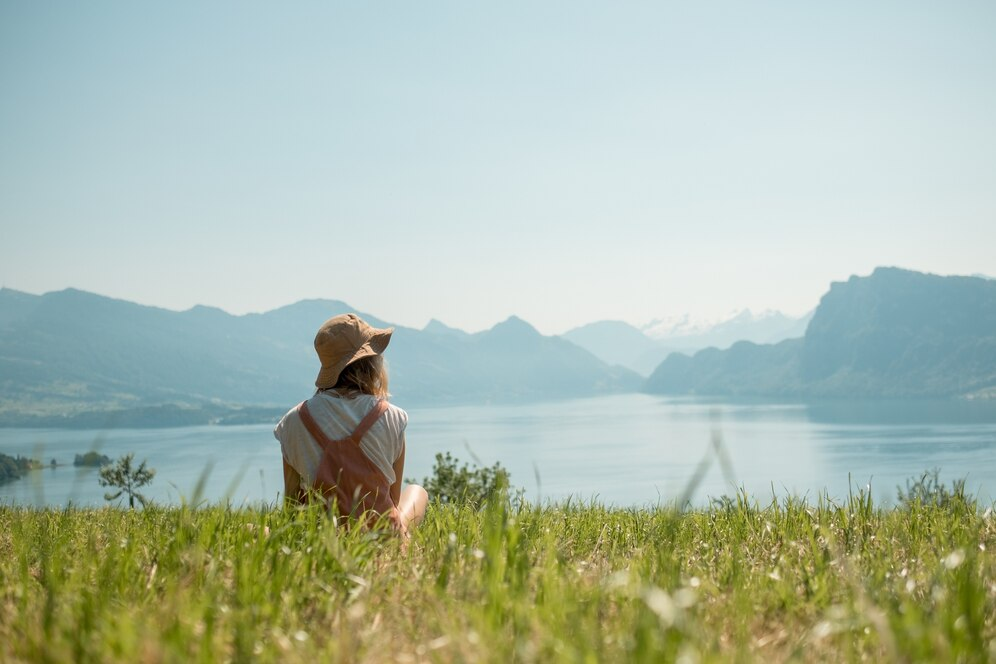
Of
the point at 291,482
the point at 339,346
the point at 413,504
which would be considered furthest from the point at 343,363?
the point at 413,504

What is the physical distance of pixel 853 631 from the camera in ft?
7.18

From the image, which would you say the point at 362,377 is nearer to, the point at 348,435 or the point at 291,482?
the point at 348,435

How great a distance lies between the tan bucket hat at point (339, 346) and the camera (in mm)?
4539

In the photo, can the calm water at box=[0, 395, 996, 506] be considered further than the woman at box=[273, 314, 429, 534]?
Yes

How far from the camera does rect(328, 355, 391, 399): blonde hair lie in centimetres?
457

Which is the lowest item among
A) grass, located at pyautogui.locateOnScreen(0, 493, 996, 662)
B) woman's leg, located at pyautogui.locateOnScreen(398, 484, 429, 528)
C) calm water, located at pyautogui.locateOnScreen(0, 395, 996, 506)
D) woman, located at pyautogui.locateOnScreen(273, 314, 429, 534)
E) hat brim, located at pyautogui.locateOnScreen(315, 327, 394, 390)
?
calm water, located at pyautogui.locateOnScreen(0, 395, 996, 506)

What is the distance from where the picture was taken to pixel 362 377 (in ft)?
15.0

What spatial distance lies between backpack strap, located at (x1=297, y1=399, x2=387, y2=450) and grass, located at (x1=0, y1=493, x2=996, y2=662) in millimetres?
618

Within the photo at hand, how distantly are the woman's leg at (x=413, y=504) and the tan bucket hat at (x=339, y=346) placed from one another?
825mm

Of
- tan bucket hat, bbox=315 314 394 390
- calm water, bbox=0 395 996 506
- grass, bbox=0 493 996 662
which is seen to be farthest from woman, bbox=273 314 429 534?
calm water, bbox=0 395 996 506

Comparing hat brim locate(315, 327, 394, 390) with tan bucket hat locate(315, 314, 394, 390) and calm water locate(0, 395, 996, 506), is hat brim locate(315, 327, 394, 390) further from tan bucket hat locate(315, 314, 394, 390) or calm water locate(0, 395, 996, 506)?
calm water locate(0, 395, 996, 506)

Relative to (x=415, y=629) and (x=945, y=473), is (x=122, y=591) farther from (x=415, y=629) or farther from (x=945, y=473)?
(x=945, y=473)

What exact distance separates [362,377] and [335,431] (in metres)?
0.39

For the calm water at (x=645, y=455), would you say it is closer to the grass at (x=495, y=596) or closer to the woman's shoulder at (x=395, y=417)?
the woman's shoulder at (x=395, y=417)
